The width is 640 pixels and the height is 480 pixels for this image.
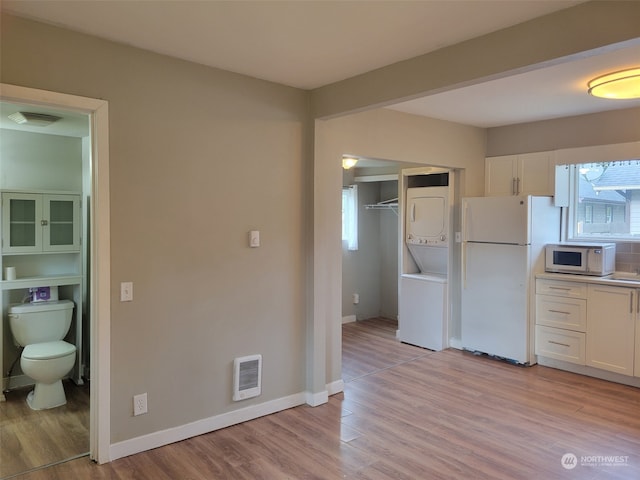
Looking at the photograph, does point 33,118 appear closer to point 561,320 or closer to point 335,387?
point 335,387

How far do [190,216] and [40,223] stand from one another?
187 cm

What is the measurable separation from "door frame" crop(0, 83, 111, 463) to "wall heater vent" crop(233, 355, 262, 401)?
855 mm

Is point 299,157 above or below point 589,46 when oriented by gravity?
below

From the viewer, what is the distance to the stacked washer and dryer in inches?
203

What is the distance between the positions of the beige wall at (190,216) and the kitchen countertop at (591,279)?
2571 mm

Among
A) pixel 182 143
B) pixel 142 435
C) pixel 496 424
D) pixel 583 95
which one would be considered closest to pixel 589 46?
pixel 583 95

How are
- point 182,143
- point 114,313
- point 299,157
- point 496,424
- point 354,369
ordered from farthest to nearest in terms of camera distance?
point 354,369 < point 299,157 < point 496,424 < point 182,143 < point 114,313

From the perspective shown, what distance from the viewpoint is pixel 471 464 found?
9.07ft

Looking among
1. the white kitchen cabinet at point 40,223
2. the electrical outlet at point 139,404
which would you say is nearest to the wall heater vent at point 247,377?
the electrical outlet at point 139,404

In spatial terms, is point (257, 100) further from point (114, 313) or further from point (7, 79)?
point (114, 313)

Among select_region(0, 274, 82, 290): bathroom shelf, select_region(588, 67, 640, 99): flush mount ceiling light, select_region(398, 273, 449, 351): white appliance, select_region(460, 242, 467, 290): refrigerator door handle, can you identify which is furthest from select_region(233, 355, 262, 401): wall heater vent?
select_region(588, 67, 640, 99): flush mount ceiling light

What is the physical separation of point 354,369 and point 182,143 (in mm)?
2765

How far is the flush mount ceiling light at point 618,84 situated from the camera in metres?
3.14

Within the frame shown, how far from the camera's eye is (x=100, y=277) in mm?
2652
